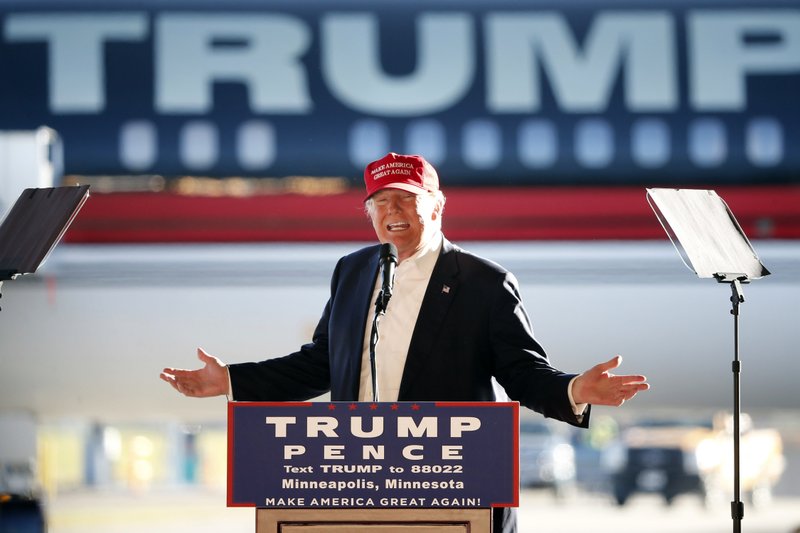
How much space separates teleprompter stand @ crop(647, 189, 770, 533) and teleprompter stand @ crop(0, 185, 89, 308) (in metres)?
1.19

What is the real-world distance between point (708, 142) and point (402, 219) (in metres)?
4.28

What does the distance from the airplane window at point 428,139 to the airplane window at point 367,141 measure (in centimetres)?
13

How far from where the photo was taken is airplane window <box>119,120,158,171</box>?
6203 millimetres

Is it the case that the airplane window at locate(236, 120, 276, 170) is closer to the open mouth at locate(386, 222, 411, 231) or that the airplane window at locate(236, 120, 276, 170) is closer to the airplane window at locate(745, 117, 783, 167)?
the airplane window at locate(745, 117, 783, 167)

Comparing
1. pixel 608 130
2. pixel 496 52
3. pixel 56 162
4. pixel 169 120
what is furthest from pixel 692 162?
pixel 56 162

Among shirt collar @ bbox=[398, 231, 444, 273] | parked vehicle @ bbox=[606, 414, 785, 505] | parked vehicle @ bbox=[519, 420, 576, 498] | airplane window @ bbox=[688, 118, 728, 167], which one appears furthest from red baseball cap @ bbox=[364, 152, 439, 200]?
parked vehicle @ bbox=[519, 420, 576, 498]

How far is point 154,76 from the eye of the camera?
6227 mm

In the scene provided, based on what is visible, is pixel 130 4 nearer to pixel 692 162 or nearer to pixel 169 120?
pixel 169 120

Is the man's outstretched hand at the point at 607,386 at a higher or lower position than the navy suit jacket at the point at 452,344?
lower

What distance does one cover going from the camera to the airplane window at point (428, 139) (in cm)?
626

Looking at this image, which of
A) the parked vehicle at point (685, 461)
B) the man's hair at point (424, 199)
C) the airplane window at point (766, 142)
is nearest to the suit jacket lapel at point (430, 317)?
the man's hair at point (424, 199)

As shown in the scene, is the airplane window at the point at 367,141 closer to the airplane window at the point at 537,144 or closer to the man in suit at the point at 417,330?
the airplane window at the point at 537,144

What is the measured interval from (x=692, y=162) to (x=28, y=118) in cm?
344

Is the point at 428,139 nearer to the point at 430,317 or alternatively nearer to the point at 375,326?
the point at 430,317
